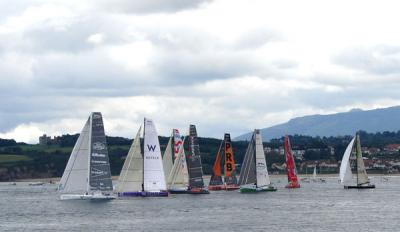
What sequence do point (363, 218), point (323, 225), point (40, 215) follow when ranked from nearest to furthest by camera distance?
point (323, 225) → point (363, 218) → point (40, 215)

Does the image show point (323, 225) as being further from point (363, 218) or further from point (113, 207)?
point (113, 207)

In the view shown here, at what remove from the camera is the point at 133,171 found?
117 metres

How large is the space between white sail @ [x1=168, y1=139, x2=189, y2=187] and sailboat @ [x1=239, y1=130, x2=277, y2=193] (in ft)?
34.3

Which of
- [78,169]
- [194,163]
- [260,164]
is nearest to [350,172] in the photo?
[260,164]

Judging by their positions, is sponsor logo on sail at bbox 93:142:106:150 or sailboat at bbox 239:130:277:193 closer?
sponsor logo on sail at bbox 93:142:106:150

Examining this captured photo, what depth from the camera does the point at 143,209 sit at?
339 ft

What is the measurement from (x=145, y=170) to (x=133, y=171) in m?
2.73

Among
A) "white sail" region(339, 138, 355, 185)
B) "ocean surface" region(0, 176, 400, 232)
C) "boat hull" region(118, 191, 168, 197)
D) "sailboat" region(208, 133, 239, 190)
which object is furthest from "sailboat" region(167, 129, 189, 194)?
"white sail" region(339, 138, 355, 185)

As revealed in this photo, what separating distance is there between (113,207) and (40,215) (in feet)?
30.1

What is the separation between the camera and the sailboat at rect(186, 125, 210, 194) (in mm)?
129250

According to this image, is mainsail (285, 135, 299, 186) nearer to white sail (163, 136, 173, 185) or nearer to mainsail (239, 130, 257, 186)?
mainsail (239, 130, 257, 186)

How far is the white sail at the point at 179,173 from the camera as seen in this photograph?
130675mm

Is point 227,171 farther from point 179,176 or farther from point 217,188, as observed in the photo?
point 179,176

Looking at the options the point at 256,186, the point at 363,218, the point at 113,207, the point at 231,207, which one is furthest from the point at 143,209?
the point at 256,186
